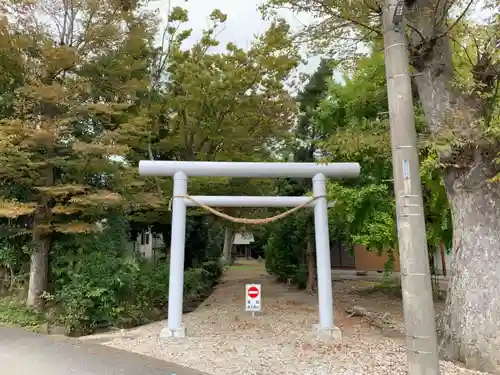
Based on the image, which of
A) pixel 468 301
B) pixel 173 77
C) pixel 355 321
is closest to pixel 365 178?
pixel 355 321

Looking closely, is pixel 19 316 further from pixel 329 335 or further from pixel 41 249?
Answer: pixel 329 335

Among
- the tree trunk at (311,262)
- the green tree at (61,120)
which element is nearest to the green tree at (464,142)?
the green tree at (61,120)

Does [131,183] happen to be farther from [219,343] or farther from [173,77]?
[219,343]

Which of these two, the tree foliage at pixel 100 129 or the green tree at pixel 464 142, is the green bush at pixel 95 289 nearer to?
the tree foliage at pixel 100 129

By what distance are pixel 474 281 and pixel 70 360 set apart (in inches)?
232

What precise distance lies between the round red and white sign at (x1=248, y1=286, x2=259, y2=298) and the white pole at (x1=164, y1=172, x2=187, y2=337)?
1.42 meters

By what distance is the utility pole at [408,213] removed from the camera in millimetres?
3291

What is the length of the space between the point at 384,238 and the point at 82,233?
7.45 meters

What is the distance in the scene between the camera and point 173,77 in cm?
1223

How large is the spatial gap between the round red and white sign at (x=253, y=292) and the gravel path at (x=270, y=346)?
0.63 metres

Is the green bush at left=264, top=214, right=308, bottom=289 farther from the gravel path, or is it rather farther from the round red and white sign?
the round red and white sign

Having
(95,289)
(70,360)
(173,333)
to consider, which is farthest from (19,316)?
(173,333)

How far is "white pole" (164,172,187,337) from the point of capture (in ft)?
22.1

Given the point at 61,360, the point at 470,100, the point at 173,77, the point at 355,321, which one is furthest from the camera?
the point at 173,77
